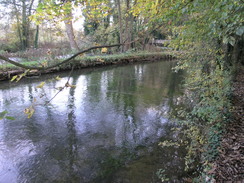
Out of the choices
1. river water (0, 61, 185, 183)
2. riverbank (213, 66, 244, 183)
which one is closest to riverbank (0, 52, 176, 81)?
river water (0, 61, 185, 183)

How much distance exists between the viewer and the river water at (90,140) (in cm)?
275

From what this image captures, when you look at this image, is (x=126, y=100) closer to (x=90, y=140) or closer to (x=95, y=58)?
(x=90, y=140)

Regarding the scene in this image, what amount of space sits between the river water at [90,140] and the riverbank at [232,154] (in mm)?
741

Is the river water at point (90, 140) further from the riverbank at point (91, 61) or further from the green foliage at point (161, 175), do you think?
the riverbank at point (91, 61)

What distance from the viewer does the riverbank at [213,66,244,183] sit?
74.1 inches

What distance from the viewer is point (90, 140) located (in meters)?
3.70

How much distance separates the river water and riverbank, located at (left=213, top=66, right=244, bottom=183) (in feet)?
2.43

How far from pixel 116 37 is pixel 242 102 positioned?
1723 centimetres

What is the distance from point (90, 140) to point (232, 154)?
2.63 meters

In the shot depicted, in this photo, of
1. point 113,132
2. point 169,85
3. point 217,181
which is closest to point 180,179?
point 217,181

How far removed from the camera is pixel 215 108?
301 cm

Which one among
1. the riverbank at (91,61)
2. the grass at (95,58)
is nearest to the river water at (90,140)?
the riverbank at (91,61)

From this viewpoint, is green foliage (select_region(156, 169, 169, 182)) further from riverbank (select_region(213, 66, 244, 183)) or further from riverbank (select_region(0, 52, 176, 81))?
riverbank (select_region(0, 52, 176, 81))

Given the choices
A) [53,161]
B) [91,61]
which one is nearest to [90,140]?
[53,161]
